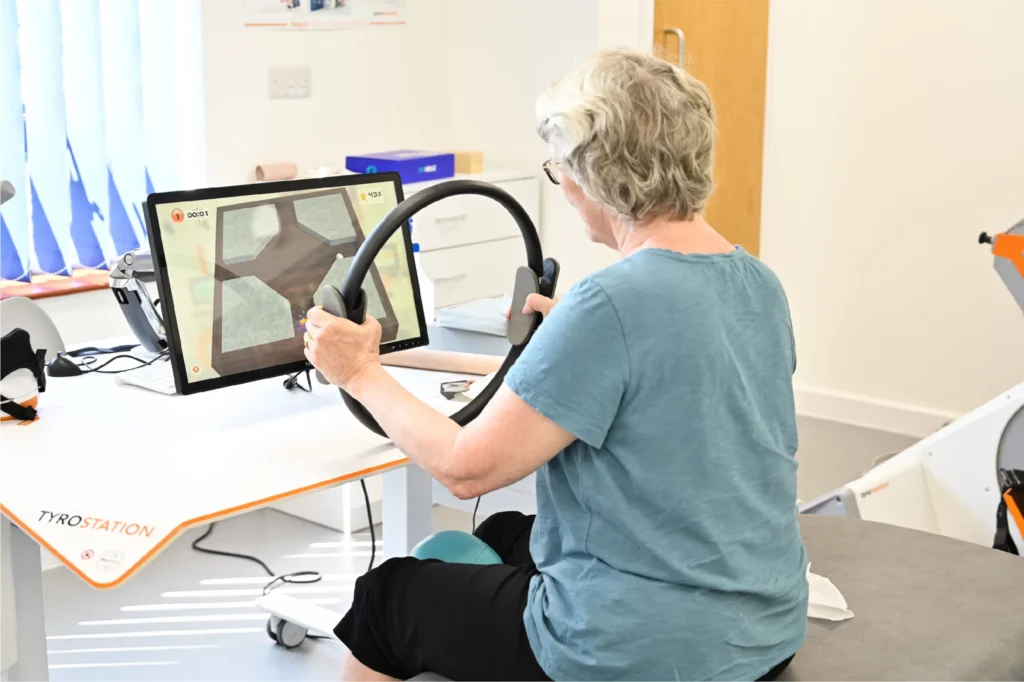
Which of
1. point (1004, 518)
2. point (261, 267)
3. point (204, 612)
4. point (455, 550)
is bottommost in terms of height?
point (204, 612)

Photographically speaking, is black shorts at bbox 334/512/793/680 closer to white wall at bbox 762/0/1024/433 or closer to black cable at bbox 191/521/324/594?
black cable at bbox 191/521/324/594

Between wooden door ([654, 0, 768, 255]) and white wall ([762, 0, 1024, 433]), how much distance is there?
4 centimetres

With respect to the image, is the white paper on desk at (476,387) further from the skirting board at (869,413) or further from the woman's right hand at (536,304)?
the skirting board at (869,413)

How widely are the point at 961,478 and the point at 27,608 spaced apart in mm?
1651

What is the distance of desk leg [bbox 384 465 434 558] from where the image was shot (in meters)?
2.03

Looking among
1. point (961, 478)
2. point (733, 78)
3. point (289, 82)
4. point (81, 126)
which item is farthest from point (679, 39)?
point (961, 478)

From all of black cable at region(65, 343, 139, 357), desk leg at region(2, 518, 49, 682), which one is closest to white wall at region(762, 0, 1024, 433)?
black cable at region(65, 343, 139, 357)

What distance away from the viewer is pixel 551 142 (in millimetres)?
1332

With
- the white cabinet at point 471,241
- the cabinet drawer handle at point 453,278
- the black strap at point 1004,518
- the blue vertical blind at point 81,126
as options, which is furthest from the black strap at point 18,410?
the cabinet drawer handle at point 453,278

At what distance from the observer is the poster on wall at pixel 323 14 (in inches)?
131

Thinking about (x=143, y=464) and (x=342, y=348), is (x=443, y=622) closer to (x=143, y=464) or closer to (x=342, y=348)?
(x=342, y=348)

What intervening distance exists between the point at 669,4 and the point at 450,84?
0.83 metres

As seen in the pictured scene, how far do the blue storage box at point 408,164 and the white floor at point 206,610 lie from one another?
1.02m

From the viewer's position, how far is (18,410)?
1699 mm
